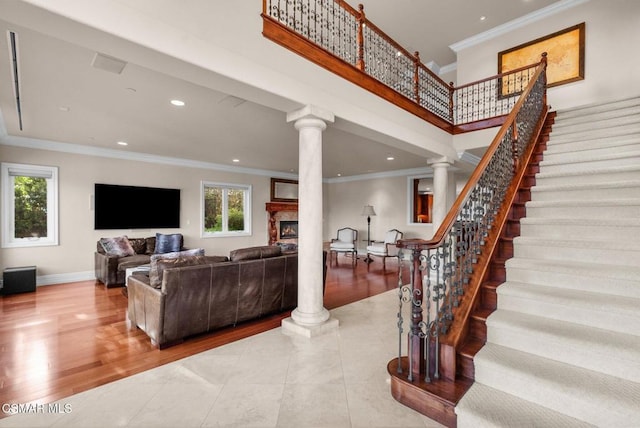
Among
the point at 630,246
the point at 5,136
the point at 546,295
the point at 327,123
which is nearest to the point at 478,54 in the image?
the point at 327,123

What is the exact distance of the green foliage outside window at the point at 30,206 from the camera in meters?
5.54

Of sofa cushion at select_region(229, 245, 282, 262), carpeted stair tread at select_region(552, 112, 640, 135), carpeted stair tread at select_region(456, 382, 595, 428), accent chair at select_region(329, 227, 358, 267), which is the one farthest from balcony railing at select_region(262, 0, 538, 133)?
accent chair at select_region(329, 227, 358, 267)

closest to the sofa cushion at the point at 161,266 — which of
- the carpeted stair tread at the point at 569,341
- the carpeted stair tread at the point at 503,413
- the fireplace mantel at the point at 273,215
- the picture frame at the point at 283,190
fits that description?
the carpeted stair tread at the point at 503,413

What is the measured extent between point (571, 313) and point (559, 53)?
234 inches

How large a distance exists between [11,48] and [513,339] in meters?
4.57

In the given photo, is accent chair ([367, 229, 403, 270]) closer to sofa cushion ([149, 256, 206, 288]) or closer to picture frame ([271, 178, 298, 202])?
picture frame ([271, 178, 298, 202])

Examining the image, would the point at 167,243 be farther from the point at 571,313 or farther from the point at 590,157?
the point at 590,157

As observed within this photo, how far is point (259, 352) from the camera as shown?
285 centimetres

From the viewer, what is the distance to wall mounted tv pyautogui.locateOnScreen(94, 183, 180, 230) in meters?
6.33

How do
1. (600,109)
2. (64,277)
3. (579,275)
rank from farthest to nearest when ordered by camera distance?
(64,277) → (600,109) → (579,275)

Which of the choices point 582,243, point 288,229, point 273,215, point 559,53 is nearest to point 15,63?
point 582,243

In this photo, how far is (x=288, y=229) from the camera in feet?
33.1

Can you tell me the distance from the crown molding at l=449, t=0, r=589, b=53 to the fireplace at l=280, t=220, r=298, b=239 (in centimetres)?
664

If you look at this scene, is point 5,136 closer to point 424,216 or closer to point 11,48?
point 11,48
